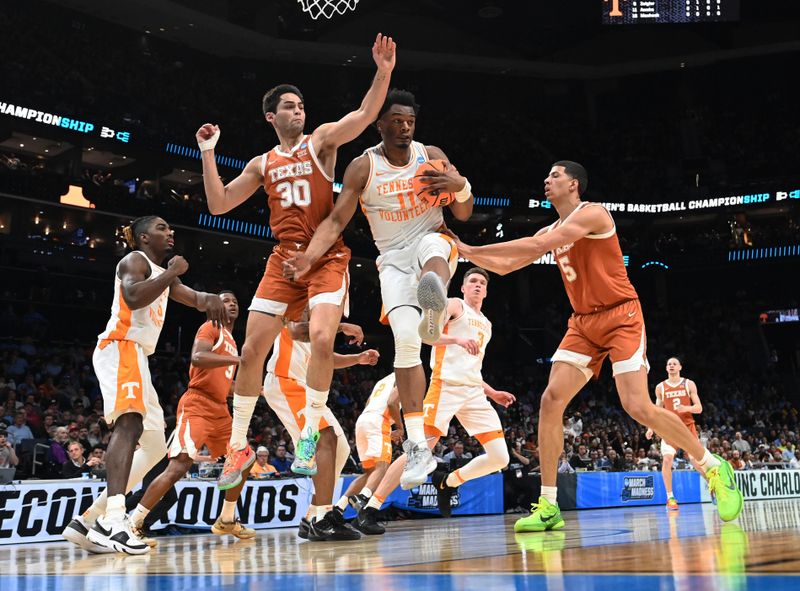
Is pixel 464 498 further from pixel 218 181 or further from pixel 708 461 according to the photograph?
pixel 218 181

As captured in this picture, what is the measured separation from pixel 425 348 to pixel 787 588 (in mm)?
29502

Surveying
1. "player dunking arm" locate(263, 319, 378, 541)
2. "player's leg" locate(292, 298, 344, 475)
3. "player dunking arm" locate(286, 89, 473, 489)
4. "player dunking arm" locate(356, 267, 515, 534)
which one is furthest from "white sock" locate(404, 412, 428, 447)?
"player dunking arm" locate(356, 267, 515, 534)

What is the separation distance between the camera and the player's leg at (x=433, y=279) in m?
5.30

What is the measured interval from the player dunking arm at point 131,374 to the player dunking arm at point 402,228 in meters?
1.25

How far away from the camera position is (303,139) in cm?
630

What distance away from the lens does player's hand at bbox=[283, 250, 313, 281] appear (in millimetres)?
5652

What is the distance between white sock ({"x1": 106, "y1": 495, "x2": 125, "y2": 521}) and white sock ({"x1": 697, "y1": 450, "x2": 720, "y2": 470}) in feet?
14.4

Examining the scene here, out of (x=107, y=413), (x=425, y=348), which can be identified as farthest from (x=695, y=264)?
(x=107, y=413)

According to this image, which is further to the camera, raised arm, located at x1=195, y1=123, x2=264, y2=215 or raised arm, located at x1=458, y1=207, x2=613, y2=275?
raised arm, located at x1=195, y1=123, x2=264, y2=215

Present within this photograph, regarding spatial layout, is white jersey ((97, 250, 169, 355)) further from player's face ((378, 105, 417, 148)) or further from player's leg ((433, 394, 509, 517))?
player's leg ((433, 394, 509, 517))

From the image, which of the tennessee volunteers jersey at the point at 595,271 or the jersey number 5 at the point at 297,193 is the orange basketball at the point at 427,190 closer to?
the jersey number 5 at the point at 297,193

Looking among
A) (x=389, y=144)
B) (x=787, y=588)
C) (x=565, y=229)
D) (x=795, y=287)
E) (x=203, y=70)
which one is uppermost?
(x=203, y=70)

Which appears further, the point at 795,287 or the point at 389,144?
the point at 795,287

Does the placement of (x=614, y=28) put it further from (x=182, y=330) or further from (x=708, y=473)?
(x=708, y=473)
